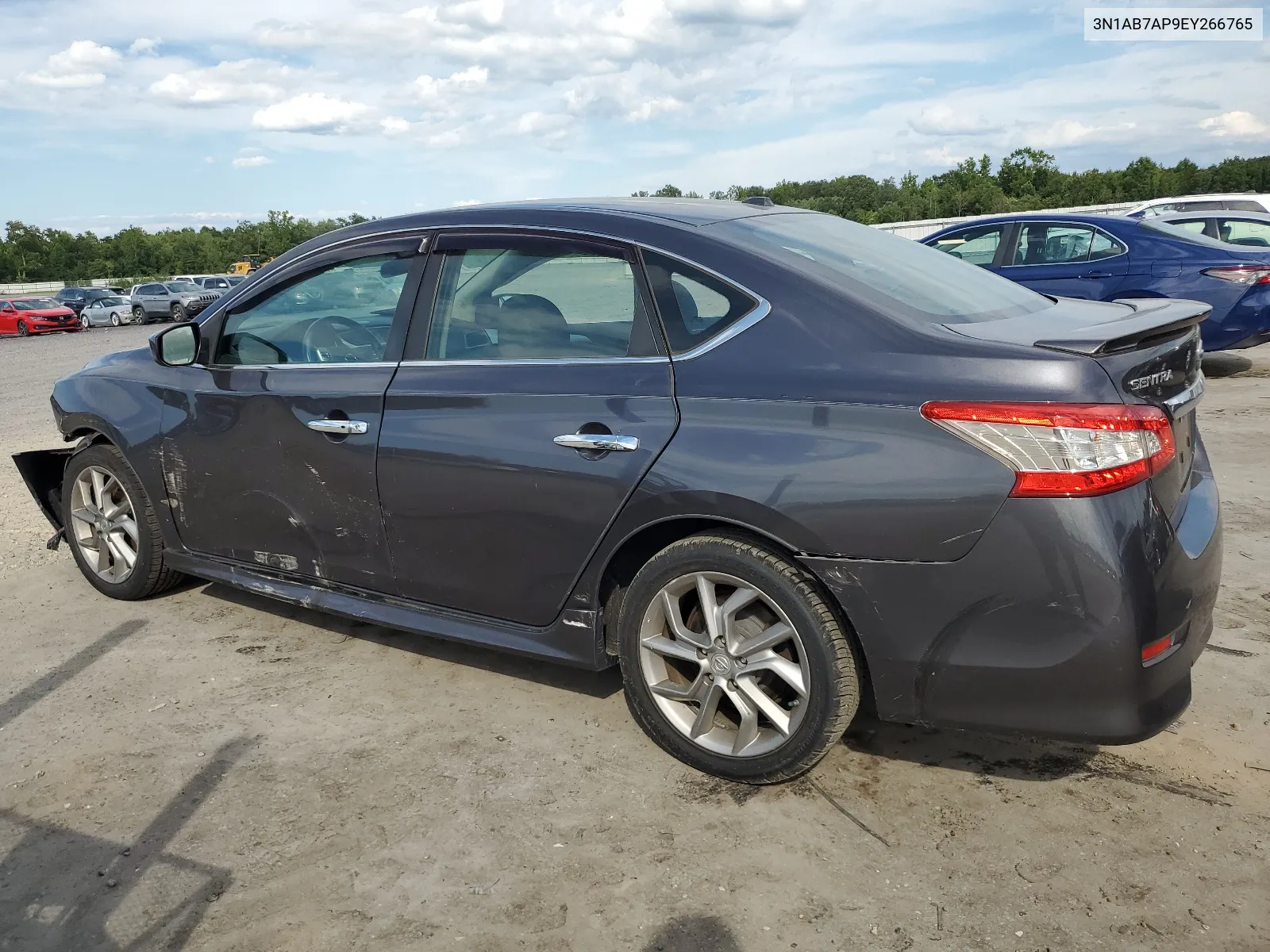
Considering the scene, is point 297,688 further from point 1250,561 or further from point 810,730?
point 1250,561

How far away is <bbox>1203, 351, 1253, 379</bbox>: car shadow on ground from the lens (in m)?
11.1

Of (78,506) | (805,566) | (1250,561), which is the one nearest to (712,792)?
(805,566)

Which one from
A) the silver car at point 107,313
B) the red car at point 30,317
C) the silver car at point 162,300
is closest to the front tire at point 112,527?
the red car at point 30,317

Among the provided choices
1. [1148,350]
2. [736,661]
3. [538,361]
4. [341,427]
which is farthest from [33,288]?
[1148,350]

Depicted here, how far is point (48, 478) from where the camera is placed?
5367 millimetres

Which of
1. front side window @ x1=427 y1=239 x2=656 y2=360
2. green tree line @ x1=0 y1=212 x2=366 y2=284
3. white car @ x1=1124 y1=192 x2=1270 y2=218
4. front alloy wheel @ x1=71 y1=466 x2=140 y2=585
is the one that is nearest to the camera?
front side window @ x1=427 y1=239 x2=656 y2=360

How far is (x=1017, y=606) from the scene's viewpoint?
2.65 m

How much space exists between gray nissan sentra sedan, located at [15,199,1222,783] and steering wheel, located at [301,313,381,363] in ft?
0.04

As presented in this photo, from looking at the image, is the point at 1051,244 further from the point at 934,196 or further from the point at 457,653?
the point at 934,196

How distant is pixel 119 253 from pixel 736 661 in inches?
4105

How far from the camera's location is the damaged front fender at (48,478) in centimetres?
528

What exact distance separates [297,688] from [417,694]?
0.48 meters

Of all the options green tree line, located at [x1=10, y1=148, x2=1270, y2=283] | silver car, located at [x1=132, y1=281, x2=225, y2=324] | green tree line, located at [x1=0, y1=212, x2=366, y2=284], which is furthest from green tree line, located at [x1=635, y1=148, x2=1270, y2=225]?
green tree line, located at [x1=0, y1=212, x2=366, y2=284]

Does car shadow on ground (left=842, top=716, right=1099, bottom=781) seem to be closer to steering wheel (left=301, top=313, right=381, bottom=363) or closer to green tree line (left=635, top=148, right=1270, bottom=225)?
steering wheel (left=301, top=313, right=381, bottom=363)
